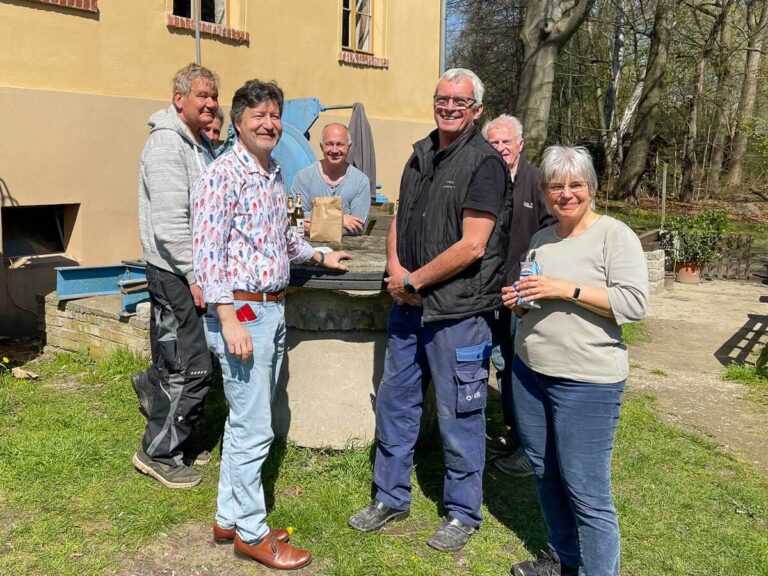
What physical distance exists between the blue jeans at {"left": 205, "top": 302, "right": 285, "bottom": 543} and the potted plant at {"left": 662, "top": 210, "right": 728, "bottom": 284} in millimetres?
9716

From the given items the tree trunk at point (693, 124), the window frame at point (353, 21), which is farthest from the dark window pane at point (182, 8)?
the tree trunk at point (693, 124)

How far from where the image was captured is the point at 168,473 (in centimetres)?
378

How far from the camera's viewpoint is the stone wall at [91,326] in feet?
18.2

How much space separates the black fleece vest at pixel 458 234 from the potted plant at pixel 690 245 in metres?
9.05

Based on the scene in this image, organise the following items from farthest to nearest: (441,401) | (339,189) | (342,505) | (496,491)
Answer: (339,189) → (496,491) → (342,505) → (441,401)

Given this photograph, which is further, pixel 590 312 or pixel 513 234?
pixel 513 234

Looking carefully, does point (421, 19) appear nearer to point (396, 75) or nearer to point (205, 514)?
point (396, 75)

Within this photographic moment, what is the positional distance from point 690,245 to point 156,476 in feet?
32.3

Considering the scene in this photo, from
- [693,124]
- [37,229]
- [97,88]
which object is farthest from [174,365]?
[693,124]

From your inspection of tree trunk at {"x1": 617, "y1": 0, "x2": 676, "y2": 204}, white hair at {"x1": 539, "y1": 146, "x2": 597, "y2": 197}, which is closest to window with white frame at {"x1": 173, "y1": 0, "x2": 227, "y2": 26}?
white hair at {"x1": 539, "y1": 146, "x2": 597, "y2": 197}

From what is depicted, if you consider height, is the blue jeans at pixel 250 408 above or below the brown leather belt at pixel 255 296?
below

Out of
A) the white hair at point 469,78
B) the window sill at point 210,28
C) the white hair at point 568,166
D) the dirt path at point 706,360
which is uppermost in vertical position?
the window sill at point 210,28

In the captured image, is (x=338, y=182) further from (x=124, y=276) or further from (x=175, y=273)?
(x=124, y=276)

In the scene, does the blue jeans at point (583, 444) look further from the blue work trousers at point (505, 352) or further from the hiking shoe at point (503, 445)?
the hiking shoe at point (503, 445)
